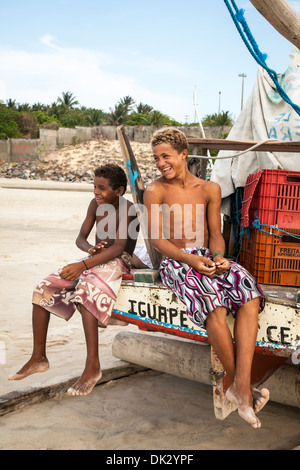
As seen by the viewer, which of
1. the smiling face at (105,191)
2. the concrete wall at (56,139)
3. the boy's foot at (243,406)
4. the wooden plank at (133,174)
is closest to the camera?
the boy's foot at (243,406)

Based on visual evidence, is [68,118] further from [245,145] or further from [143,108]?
[245,145]

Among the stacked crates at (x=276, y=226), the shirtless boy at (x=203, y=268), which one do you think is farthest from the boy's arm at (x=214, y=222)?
the stacked crates at (x=276, y=226)

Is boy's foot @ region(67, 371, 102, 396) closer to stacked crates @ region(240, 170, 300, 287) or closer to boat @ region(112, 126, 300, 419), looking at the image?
boat @ region(112, 126, 300, 419)

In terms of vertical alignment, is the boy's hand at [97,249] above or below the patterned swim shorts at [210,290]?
above

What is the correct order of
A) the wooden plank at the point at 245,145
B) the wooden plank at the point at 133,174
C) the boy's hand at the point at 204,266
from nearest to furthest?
the boy's hand at the point at 204,266 → the wooden plank at the point at 133,174 → the wooden plank at the point at 245,145

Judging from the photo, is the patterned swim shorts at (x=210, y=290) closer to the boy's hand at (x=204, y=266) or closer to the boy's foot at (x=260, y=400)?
the boy's hand at (x=204, y=266)

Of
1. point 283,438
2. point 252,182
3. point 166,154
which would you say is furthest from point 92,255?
point 283,438

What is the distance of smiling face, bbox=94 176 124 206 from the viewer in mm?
3400

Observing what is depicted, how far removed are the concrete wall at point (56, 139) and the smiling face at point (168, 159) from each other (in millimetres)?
33726

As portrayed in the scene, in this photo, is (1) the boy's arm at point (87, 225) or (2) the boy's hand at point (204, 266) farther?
(1) the boy's arm at point (87, 225)

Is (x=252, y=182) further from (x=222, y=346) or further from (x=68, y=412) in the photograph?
(x=68, y=412)

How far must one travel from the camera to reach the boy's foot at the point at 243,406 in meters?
2.40

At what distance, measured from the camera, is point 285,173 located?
3.35m

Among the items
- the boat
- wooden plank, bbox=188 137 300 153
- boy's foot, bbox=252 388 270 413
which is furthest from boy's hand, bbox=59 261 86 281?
wooden plank, bbox=188 137 300 153
